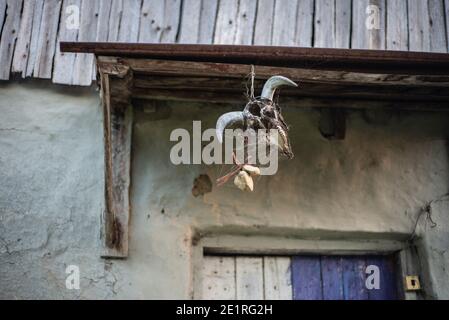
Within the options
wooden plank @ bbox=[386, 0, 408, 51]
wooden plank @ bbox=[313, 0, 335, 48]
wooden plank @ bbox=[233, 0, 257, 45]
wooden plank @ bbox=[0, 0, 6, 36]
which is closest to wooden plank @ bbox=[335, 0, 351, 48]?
wooden plank @ bbox=[313, 0, 335, 48]

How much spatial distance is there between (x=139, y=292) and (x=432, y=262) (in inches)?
77.1

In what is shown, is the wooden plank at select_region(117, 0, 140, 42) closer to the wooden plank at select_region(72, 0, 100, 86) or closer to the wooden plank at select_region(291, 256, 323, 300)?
the wooden plank at select_region(72, 0, 100, 86)

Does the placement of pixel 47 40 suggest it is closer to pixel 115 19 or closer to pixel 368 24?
pixel 115 19

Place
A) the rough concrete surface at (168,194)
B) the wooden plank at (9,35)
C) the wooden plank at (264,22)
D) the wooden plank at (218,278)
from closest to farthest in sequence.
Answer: the rough concrete surface at (168,194), the wooden plank at (218,278), the wooden plank at (9,35), the wooden plank at (264,22)

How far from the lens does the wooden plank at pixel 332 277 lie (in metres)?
4.90

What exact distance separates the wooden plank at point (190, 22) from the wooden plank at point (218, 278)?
154 cm

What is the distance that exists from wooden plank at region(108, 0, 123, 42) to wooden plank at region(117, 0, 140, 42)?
0.07 ft

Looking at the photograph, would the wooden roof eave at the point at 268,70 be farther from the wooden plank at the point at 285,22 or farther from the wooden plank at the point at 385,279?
the wooden plank at the point at 385,279

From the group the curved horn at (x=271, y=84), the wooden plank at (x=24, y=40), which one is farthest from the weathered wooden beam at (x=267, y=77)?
the wooden plank at (x=24, y=40)

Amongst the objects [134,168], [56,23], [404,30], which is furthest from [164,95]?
[404,30]

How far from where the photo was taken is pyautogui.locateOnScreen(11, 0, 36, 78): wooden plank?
506 cm
